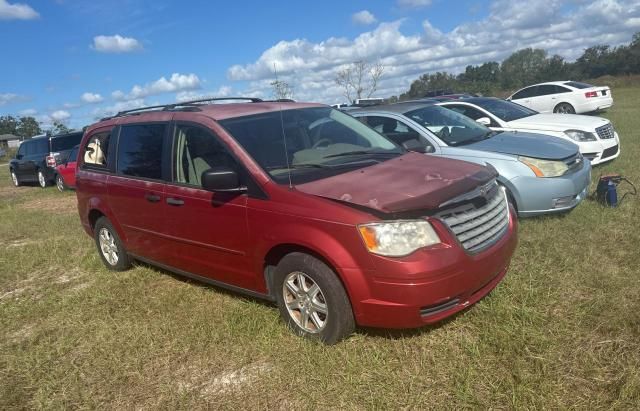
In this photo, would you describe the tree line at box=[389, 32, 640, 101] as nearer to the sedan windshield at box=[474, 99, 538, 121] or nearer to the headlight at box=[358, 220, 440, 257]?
the sedan windshield at box=[474, 99, 538, 121]

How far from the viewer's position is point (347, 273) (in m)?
3.33

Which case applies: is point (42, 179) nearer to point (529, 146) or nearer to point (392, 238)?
point (529, 146)

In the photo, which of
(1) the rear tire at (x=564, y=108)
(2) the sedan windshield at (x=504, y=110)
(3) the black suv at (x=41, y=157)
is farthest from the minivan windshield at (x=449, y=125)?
(1) the rear tire at (x=564, y=108)

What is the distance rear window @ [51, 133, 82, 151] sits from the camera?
54.6 feet

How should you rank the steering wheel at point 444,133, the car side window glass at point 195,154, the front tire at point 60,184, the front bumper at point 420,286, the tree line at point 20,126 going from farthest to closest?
the tree line at point 20,126 → the front tire at point 60,184 → the steering wheel at point 444,133 → the car side window glass at point 195,154 → the front bumper at point 420,286

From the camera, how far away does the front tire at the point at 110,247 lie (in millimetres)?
5801

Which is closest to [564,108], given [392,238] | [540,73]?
[392,238]

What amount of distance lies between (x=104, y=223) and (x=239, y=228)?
2.70 metres

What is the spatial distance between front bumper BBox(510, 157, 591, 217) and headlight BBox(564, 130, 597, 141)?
315cm

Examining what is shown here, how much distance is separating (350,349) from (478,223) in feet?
4.06

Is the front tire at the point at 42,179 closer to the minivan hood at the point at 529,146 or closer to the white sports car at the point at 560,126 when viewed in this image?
the white sports car at the point at 560,126

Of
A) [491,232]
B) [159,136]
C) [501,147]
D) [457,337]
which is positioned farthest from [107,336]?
[501,147]

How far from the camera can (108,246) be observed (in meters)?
6.05

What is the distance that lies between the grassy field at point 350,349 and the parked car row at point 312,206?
27 cm
